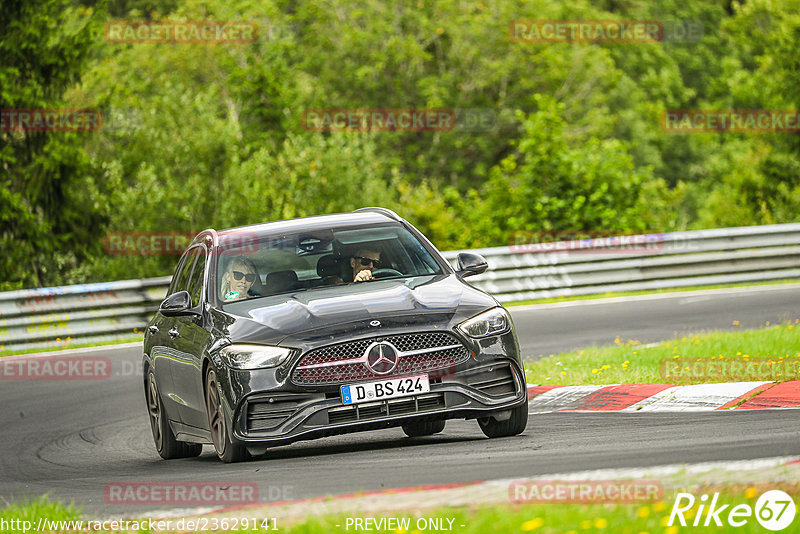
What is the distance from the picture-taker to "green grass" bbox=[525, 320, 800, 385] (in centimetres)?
1099

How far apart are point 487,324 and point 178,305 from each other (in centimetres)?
215

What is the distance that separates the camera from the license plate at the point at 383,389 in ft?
26.2

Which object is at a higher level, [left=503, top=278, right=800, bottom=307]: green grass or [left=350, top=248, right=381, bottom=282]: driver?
[left=350, top=248, right=381, bottom=282]: driver

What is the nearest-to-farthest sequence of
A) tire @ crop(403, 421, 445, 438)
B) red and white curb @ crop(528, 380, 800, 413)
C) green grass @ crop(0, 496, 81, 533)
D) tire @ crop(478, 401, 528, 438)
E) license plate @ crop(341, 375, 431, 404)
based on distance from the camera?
green grass @ crop(0, 496, 81, 533), license plate @ crop(341, 375, 431, 404), tire @ crop(478, 401, 528, 438), red and white curb @ crop(528, 380, 800, 413), tire @ crop(403, 421, 445, 438)

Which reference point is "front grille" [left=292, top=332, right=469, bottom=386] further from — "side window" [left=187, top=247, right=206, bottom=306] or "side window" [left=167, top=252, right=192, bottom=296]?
"side window" [left=167, top=252, right=192, bottom=296]

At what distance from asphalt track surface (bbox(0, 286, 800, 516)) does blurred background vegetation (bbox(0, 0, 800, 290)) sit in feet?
36.3

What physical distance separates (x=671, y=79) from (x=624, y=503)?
6732 centimetres

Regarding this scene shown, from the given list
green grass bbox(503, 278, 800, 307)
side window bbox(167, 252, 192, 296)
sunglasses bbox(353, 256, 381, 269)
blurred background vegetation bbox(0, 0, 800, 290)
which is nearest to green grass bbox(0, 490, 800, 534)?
sunglasses bbox(353, 256, 381, 269)

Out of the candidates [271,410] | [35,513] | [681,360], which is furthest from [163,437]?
[681,360]

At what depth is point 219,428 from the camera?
27.9ft

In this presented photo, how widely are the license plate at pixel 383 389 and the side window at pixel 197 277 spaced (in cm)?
178

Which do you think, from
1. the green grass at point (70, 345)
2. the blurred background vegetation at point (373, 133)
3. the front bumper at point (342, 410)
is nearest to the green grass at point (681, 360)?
the front bumper at point (342, 410)

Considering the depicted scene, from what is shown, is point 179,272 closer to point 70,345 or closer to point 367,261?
point 367,261

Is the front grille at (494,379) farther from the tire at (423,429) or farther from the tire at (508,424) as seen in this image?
the tire at (423,429)
